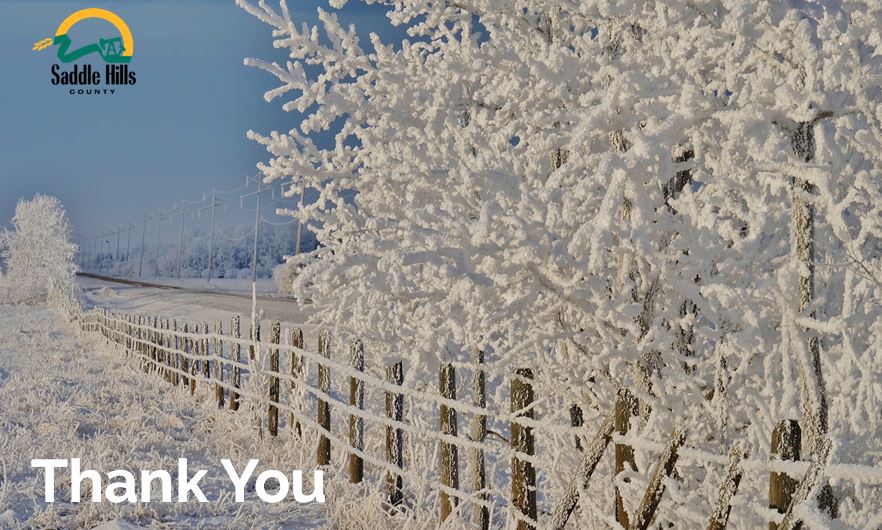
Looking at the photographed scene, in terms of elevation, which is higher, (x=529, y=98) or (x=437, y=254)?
(x=529, y=98)

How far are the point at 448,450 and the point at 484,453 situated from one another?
115 cm

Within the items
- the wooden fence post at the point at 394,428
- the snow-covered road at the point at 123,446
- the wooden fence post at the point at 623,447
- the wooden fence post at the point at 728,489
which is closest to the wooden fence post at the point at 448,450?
the wooden fence post at the point at 394,428

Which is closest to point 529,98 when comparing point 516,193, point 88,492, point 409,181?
point 516,193

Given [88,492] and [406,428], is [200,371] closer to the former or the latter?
[88,492]

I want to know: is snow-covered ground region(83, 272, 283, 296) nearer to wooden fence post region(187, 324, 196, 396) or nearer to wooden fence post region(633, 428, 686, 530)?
wooden fence post region(187, 324, 196, 396)

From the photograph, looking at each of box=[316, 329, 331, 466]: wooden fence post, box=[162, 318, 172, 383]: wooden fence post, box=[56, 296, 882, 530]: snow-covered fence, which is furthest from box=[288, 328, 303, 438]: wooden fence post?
box=[162, 318, 172, 383]: wooden fence post

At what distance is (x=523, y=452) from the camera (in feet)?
15.7

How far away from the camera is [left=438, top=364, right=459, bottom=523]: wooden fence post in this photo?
5648mm

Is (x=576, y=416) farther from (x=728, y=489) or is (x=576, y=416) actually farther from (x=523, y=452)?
(x=728, y=489)

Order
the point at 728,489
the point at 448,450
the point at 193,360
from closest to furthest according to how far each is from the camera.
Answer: the point at 728,489
the point at 448,450
the point at 193,360

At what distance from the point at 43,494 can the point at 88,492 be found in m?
0.31

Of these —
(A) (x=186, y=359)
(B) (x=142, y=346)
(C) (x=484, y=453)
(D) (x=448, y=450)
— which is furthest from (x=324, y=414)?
(B) (x=142, y=346)

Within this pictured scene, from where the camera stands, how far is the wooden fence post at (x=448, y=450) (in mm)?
5648

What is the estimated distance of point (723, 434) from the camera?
3502 millimetres
